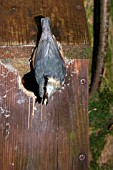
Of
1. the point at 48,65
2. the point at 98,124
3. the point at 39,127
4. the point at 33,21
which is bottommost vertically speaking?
the point at 98,124

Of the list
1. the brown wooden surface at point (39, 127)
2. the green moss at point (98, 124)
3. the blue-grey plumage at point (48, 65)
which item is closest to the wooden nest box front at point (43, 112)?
the brown wooden surface at point (39, 127)

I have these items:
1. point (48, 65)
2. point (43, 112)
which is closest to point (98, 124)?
point (43, 112)

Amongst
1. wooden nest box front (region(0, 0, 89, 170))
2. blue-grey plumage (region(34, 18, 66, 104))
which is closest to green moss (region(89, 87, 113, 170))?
wooden nest box front (region(0, 0, 89, 170))

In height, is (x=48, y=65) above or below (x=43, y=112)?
above

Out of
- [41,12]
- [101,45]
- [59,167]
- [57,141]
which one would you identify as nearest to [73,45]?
[41,12]

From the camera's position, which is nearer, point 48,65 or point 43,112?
point 48,65

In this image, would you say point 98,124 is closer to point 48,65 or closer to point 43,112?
point 43,112

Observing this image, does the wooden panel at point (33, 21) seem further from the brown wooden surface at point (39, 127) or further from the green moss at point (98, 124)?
the green moss at point (98, 124)
